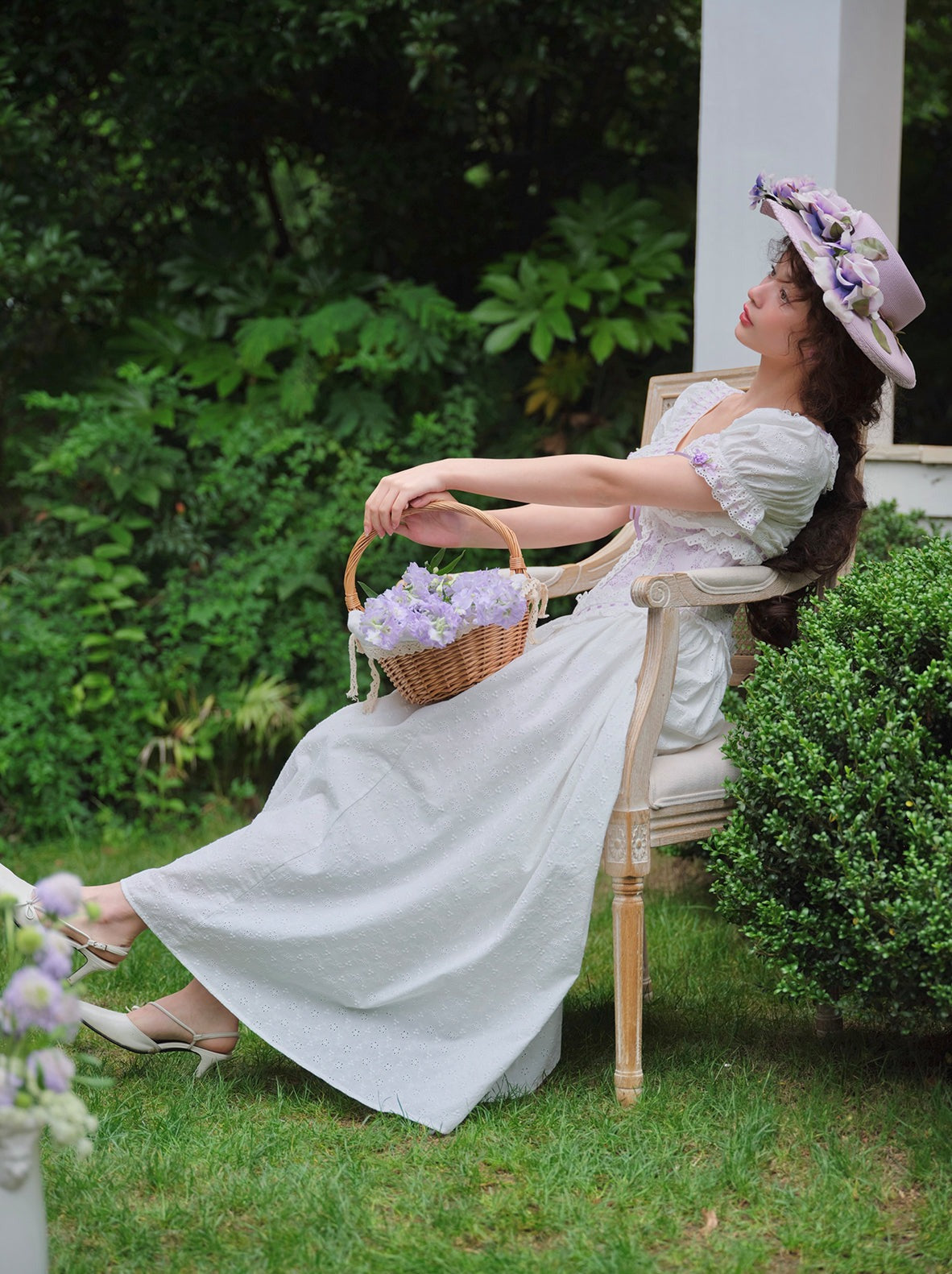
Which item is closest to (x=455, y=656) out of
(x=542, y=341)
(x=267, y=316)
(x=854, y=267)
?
(x=854, y=267)

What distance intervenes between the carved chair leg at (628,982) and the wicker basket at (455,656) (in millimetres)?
458

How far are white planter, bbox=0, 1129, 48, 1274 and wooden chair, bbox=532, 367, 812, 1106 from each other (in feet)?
3.40

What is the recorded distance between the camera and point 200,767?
493cm

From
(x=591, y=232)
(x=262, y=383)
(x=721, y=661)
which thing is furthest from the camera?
(x=262, y=383)

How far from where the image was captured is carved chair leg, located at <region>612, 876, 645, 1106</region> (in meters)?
2.33

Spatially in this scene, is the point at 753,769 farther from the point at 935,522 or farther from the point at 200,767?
the point at 200,767

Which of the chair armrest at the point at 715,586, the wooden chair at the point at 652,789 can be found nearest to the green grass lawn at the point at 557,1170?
the wooden chair at the point at 652,789

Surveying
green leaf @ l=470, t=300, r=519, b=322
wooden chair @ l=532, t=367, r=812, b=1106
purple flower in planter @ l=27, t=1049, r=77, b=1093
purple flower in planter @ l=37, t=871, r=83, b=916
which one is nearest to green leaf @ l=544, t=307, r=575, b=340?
green leaf @ l=470, t=300, r=519, b=322

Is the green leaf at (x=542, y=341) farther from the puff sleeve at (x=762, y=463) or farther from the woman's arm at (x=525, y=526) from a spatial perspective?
the puff sleeve at (x=762, y=463)

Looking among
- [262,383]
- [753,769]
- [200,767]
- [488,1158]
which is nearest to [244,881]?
[488,1158]

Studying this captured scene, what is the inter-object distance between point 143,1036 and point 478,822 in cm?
71

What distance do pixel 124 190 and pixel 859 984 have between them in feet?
14.5

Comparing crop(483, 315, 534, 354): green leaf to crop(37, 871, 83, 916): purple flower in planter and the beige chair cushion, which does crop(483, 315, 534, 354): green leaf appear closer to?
the beige chair cushion

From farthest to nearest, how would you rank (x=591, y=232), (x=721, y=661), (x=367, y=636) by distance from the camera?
1. (x=591, y=232)
2. (x=721, y=661)
3. (x=367, y=636)
